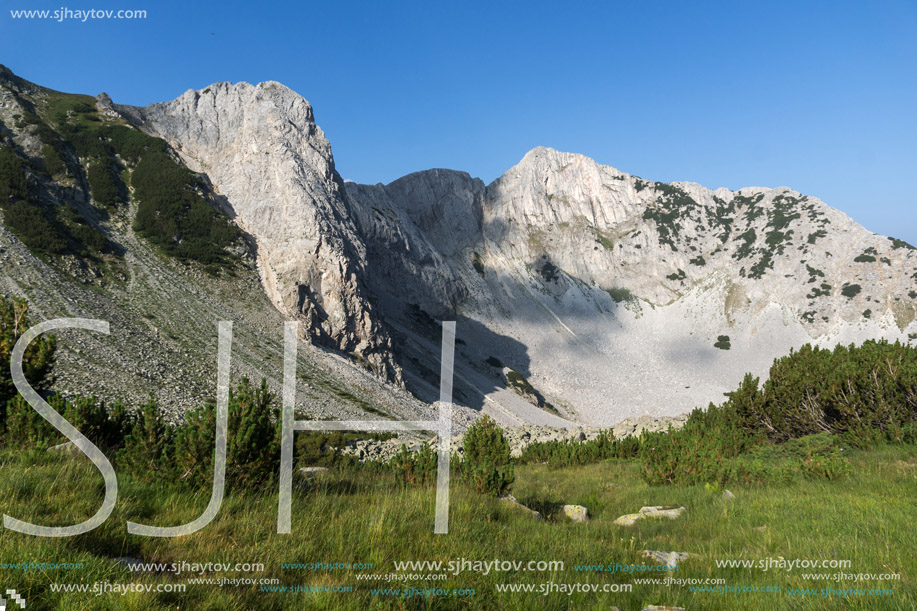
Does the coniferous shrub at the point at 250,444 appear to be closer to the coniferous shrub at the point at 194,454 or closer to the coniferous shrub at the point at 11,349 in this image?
the coniferous shrub at the point at 194,454

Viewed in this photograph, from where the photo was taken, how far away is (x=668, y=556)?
20.6ft

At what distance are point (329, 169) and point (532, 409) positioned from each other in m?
46.1

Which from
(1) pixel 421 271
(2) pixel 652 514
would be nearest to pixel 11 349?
(2) pixel 652 514

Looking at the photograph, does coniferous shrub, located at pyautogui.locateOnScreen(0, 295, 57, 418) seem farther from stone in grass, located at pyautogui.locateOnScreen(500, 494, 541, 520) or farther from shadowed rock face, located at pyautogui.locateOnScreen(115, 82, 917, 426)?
shadowed rock face, located at pyautogui.locateOnScreen(115, 82, 917, 426)

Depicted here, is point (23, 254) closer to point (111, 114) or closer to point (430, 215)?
point (111, 114)

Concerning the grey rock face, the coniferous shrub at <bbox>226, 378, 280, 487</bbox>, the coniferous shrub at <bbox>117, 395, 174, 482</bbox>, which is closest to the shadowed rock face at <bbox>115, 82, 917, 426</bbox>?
the grey rock face

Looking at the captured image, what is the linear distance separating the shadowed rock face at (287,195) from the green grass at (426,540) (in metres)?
48.8

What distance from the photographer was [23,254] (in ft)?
126

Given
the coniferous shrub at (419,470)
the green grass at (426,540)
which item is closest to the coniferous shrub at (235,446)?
the green grass at (426,540)

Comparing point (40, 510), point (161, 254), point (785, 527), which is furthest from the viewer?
point (161, 254)

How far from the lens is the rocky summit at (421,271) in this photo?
43.5 metres

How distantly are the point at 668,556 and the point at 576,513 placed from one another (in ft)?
10.2

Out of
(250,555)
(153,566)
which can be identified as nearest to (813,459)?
(250,555)

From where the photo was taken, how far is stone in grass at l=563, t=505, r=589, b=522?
9102 mm
